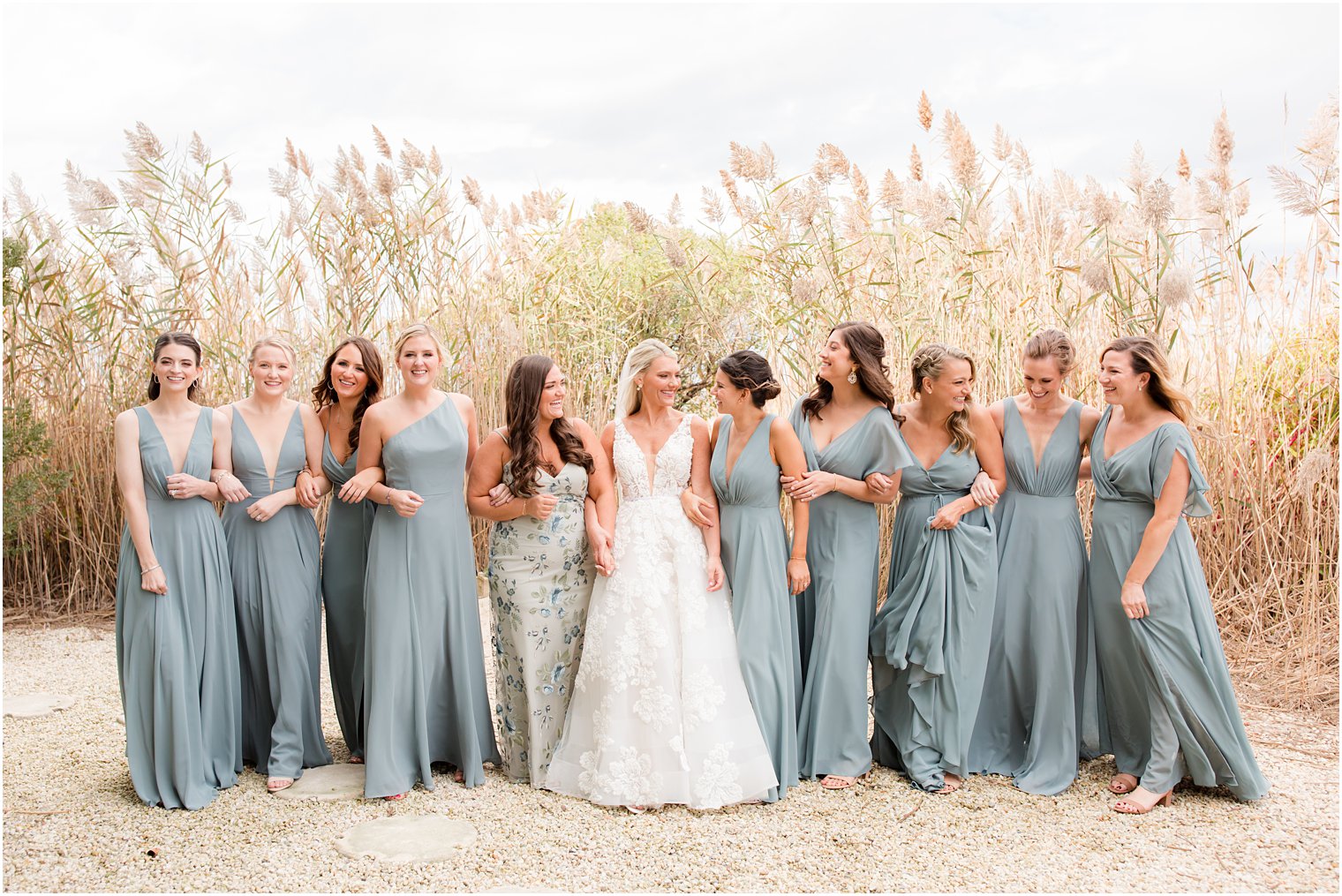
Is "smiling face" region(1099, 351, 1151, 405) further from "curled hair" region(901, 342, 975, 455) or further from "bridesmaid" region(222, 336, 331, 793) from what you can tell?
"bridesmaid" region(222, 336, 331, 793)

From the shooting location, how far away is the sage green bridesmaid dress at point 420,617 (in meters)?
3.62

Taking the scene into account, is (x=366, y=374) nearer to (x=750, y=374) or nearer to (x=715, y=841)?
(x=750, y=374)

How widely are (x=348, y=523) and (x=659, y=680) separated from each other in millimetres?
1403

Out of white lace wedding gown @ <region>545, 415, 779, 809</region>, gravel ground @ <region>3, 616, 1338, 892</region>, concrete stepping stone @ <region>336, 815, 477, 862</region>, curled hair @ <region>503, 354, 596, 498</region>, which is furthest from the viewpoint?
curled hair @ <region>503, 354, 596, 498</region>

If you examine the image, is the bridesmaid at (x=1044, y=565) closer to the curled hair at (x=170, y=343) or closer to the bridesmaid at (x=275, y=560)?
the bridesmaid at (x=275, y=560)

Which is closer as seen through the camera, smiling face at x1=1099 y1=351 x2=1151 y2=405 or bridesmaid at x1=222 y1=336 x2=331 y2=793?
smiling face at x1=1099 y1=351 x2=1151 y2=405

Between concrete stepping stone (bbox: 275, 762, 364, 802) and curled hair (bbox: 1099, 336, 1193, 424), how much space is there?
10.4ft

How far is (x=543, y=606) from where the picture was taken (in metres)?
3.71

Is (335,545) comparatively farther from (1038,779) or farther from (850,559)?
(1038,779)

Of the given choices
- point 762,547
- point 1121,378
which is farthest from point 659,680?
point 1121,378

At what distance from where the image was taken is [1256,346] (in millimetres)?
5266

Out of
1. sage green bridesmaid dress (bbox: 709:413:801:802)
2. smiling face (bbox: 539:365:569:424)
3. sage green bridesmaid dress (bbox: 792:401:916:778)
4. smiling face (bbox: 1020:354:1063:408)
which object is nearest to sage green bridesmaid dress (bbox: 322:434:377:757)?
smiling face (bbox: 539:365:569:424)

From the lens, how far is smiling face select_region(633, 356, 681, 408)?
3.62 m

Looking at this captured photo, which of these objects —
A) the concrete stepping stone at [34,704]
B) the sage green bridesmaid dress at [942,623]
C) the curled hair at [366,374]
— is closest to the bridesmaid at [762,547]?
the sage green bridesmaid dress at [942,623]
